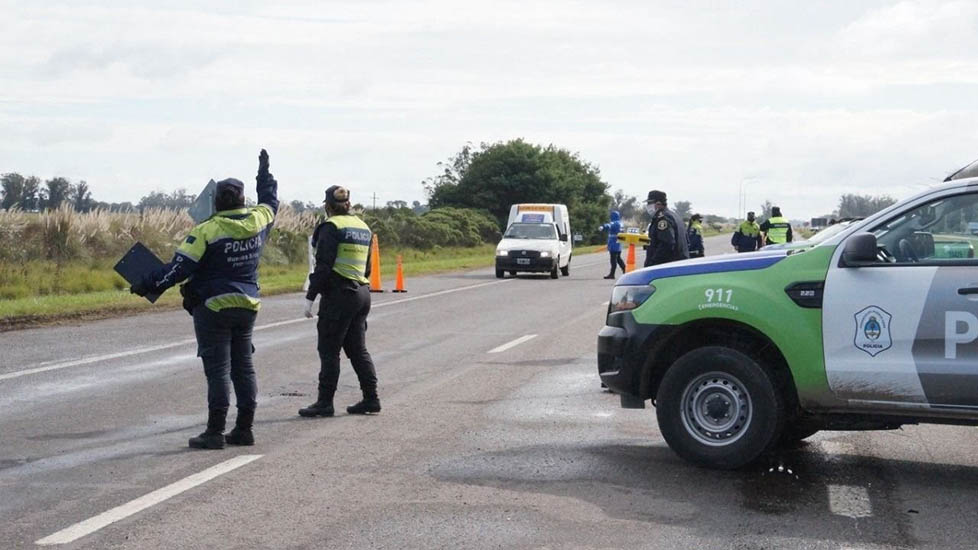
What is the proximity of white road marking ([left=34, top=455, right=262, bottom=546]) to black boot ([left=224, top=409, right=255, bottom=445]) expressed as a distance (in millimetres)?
424

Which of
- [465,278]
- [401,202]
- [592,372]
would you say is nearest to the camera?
[592,372]

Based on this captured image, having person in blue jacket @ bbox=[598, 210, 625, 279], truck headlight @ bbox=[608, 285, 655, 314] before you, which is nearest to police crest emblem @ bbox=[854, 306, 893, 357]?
truck headlight @ bbox=[608, 285, 655, 314]

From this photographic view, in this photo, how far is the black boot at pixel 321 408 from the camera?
1047cm

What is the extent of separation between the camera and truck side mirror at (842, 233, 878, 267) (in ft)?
25.1

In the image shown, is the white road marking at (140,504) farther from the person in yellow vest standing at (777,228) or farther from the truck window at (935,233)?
the person in yellow vest standing at (777,228)

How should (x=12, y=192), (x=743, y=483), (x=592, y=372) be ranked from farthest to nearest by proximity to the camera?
(x=12, y=192) < (x=592, y=372) < (x=743, y=483)

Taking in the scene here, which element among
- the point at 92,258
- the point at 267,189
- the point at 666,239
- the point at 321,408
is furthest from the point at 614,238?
the point at 267,189

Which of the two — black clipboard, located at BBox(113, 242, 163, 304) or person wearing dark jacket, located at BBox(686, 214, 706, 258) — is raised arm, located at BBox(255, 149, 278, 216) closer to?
black clipboard, located at BBox(113, 242, 163, 304)

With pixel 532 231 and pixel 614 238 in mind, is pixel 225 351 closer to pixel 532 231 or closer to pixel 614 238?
pixel 614 238

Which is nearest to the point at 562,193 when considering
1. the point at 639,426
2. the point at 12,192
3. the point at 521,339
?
the point at 12,192

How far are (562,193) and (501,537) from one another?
84554 mm

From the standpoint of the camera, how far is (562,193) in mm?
90625

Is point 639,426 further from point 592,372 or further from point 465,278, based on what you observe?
point 465,278

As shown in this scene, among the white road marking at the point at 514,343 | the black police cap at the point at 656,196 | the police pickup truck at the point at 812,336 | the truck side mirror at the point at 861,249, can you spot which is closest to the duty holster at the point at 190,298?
the police pickup truck at the point at 812,336
